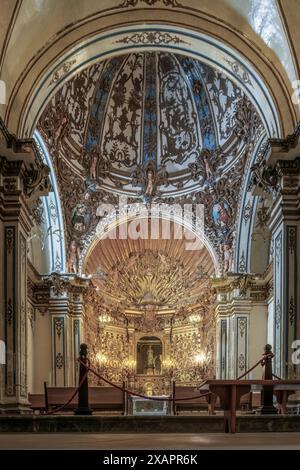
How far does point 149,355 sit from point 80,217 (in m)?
5.93

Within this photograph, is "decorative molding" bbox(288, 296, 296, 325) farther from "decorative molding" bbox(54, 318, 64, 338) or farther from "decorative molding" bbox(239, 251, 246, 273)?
"decorative molding" bbox(54, 318, 64, 338)

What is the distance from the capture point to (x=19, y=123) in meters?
11.9

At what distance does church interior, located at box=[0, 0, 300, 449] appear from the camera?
11289 millimetres

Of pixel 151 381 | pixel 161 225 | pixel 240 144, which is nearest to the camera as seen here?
pixel 240 144

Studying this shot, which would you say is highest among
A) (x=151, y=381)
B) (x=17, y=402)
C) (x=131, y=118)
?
(x=131, y=118)

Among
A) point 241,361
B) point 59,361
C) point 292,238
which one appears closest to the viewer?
point 292,238

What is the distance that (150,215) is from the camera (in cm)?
2095

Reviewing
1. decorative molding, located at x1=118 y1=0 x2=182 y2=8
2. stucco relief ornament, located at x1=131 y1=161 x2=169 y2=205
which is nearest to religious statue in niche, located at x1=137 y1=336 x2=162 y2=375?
stucco relief ornament, located at x1=131 y1=161 x2=169 y2=205

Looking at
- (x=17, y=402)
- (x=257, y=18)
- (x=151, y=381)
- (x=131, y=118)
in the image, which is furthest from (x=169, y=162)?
(x=17, y=402)

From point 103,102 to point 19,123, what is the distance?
7307 millimetres

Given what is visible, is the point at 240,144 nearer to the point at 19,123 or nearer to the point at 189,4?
the point at 189,4

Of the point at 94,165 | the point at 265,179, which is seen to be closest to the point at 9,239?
the point at 265,179

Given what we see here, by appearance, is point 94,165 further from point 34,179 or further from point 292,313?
point 292,313

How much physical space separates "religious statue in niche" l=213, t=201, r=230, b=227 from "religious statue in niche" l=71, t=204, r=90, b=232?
3393 millimetres
